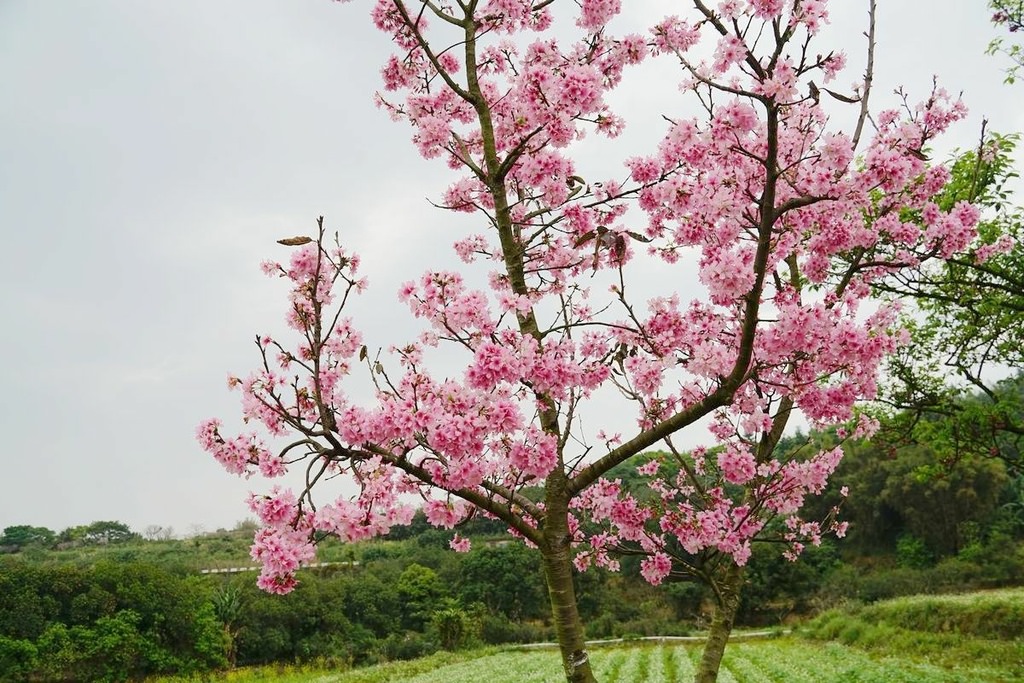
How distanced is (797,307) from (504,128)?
117 inches

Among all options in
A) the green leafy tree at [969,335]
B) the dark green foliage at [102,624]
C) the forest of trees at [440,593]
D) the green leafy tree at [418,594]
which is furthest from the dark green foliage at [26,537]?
the green leafy tree at [969,335]

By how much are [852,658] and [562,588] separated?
78.3ft

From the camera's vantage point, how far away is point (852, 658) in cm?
2288

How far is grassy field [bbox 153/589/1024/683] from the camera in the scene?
→ 1780 centimetres

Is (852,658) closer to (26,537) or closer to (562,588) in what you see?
(562,588)

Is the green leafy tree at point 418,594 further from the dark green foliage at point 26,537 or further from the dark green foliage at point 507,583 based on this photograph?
the dark green foliage at point 26,537

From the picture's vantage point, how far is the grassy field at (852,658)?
701 inches

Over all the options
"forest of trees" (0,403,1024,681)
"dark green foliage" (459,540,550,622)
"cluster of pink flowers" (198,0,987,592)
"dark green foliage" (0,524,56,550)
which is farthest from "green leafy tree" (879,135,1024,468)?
"dark green foliage" (0,524,56,550)

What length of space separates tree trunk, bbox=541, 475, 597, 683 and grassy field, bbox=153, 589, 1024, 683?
50.3ft

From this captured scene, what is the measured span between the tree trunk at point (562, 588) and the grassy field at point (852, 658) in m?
15.3

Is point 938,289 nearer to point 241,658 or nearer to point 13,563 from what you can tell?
point 241,658

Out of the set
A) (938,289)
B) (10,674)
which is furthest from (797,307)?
(10,674)

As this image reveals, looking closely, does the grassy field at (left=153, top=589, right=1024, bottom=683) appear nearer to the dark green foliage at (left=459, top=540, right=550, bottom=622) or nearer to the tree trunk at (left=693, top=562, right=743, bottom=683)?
the dark green foliage at (left=459, top=540, right=550, bottom=622)

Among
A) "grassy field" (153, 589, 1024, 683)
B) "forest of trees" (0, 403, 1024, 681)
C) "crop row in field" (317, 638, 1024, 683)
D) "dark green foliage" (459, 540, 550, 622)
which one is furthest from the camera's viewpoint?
"dark green foliage" (459, 540, 550, 622)
